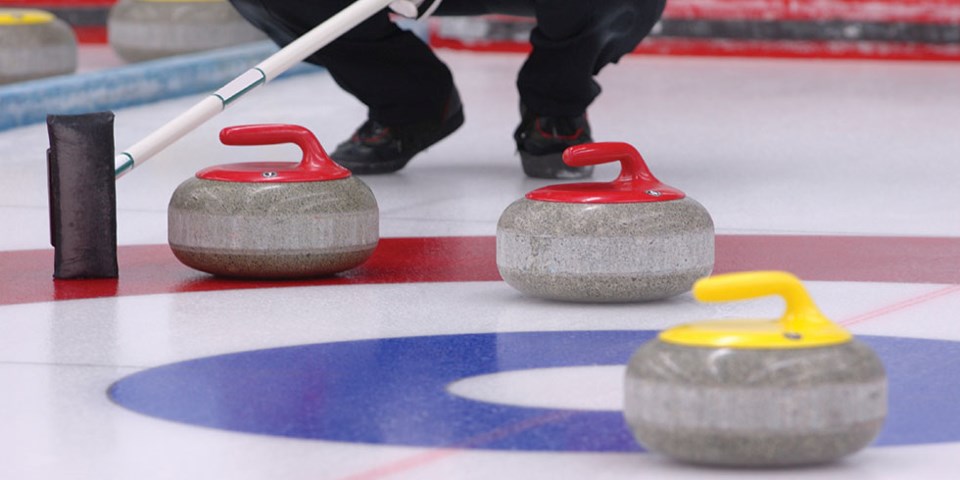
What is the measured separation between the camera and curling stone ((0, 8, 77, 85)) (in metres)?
4.92

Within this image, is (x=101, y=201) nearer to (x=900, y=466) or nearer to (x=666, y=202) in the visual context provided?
(x=666, y=202)

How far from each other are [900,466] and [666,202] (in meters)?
0.77

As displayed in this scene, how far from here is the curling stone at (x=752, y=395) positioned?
4.75 feet

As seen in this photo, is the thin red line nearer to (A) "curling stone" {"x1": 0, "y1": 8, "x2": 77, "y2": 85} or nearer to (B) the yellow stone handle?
(B) the yellow stone handle

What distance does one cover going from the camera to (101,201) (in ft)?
7.88

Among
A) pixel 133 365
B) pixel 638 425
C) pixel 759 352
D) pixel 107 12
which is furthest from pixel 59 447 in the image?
pixel 107 12

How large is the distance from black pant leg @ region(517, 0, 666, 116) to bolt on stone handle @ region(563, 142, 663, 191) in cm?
108

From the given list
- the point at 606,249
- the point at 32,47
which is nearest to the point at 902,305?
the point at 606,249

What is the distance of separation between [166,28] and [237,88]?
3.06 m

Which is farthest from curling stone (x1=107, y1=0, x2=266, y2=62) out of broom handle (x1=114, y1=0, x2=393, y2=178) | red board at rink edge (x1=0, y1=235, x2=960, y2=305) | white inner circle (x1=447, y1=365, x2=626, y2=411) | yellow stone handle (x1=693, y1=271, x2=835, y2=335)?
yellow stone handle (x1=693, y1=271, x2=835, y2=335)

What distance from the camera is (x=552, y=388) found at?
1.80 metres

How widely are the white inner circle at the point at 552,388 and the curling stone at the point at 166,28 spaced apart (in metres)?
4.01

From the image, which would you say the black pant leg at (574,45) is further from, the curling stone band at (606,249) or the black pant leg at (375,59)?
the curling stone band at (606,249)

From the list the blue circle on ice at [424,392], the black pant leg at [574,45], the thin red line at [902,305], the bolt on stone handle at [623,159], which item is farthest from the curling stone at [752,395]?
the black pant leg at [574,45]
